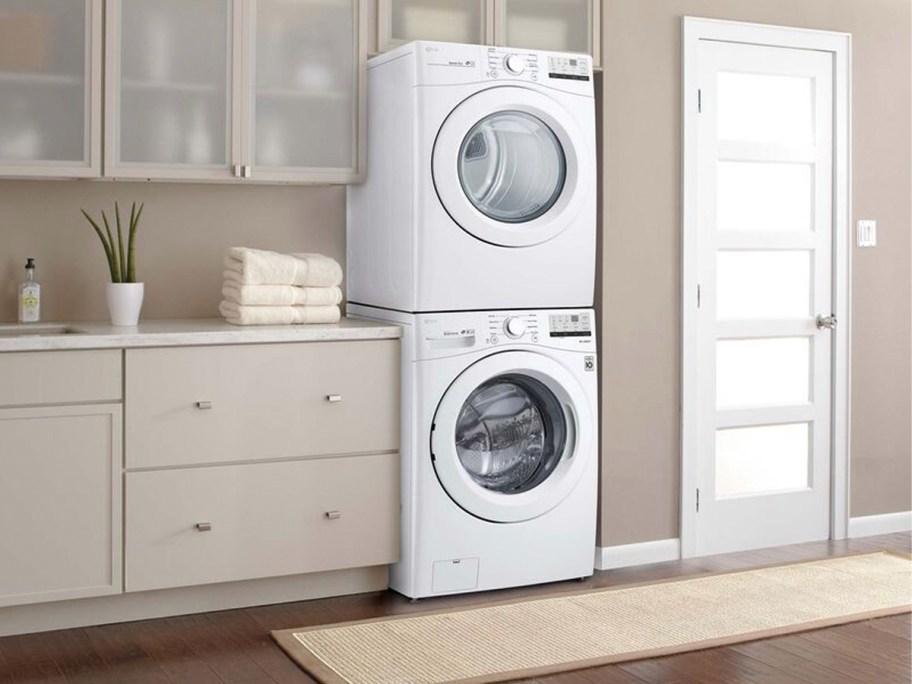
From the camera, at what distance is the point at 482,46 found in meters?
3.98

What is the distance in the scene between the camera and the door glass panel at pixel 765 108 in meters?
4.64

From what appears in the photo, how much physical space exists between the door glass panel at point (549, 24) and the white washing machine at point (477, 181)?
233mm

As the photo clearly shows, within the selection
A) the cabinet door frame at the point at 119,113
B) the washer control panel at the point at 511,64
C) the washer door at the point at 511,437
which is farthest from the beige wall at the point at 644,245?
the cabinet door frame at the point at 119,113

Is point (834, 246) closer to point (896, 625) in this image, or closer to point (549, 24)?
point (549, 24)

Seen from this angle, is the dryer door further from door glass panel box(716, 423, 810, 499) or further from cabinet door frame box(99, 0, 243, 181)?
door glass panel box(716, 423, 810, 499)

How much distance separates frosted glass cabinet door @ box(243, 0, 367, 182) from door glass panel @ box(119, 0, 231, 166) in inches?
3.8

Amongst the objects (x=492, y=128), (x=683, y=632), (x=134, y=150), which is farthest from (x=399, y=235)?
(x=683, y=632)

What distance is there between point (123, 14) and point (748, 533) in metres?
2.82

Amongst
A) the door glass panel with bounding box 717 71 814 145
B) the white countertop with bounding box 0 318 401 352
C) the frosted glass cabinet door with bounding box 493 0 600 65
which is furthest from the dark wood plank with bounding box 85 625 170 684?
the door glass panel with bounding box 717 71 814 145

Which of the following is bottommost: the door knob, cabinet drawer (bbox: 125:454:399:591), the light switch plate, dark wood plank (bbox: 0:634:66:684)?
dark wood plank (bbox: 0:634:66:684)

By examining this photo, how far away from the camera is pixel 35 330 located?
3.84 meters

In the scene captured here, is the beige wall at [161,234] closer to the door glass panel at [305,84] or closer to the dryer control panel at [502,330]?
the door glass panel at [305,84]

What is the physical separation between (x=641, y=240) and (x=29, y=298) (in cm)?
204

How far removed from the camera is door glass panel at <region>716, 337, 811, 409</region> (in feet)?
15.4
